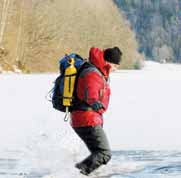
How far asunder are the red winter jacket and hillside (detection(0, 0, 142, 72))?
126 ft

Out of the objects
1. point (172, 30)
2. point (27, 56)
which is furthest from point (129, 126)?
point (172, 30)

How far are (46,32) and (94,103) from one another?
163 feet

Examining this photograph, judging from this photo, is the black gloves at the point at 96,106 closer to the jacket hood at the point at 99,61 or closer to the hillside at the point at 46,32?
the jacket hood at the point at 99,61

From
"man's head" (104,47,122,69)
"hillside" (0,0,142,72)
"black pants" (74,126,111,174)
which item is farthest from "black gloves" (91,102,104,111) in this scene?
"hillside" (0,0,142,72)

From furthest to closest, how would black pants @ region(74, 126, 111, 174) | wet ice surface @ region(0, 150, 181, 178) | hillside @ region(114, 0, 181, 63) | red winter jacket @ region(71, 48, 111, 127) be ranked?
hillside @ region(114, 0, 181, 63)
wet ice surface @ region(0, 150, 181, 178)
black pants @ region(74, 126, 111, 174)
red winter jacket @ region(71, 48, 111, 127)

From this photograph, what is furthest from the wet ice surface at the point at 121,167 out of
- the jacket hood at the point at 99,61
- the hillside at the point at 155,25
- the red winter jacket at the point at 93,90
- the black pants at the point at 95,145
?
the hillside at the point at 155,25

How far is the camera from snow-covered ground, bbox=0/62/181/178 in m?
6.60

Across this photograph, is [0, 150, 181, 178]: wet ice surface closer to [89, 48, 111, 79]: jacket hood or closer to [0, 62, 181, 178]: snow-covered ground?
[0, 62, 181, 178]: snow-covered ground

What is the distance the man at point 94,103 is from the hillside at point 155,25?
166142 mm

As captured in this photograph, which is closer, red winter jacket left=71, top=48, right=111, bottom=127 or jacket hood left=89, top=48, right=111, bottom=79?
red winter jacket left=71, top=48, right=111, bottom=127

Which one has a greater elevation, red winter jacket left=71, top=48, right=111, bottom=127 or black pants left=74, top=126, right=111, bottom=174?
red winter jacket left=71, top=48, right=111, bottom=127

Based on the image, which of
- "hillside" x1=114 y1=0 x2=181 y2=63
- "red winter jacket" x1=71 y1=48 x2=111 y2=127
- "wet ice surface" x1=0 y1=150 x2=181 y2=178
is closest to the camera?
"red winter jacket" x1=71 y1=48 x2=111 y2=127

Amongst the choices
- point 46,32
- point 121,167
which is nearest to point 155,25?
point 46,32

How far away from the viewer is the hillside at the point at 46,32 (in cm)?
4834
